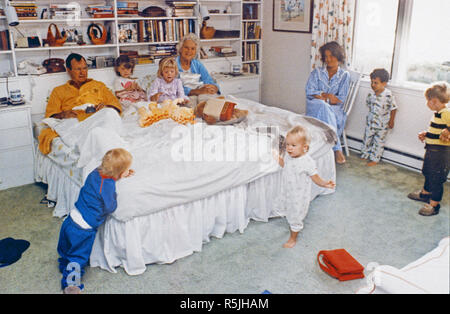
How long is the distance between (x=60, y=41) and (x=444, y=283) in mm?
3781

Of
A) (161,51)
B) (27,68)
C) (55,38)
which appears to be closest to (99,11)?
(55,38)

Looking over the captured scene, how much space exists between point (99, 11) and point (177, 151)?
2.21 meters

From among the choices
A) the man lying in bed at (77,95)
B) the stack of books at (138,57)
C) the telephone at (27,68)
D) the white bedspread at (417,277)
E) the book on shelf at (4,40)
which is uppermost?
the book on shelf at (4,40)

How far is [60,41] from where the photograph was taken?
13.2ft

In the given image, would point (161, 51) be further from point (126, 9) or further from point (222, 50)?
point (222, 50)

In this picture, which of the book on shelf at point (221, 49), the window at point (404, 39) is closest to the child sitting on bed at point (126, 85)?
the book on shelf at point (221, 49)

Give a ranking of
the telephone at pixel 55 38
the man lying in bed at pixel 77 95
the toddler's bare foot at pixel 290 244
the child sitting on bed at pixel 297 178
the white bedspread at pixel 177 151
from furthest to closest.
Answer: the telephone at pixel 55 38, the man lying in bed at pixel 77 95, the toddler's bare foot at pixel 290 244, the child sitting on bed at pixel 297 178, the white bedspread at pixel 177 151

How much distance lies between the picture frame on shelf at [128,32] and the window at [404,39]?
7.77 feet

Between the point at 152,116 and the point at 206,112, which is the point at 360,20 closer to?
the point at 206,112

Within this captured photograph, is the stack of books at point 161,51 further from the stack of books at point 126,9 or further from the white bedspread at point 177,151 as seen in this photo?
the white bedspread at point 177,151

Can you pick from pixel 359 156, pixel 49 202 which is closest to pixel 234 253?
pixel 49 202

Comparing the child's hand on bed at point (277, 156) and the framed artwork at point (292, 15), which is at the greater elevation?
the framed artwork at point (292, 15)

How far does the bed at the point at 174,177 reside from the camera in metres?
2.48

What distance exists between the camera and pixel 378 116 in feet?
13.6
